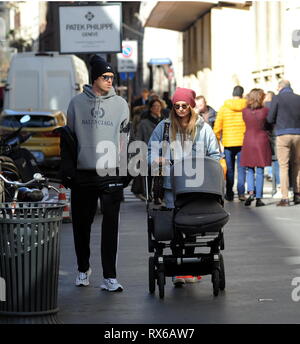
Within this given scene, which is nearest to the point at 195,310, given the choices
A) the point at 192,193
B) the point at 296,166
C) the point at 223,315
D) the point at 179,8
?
the point at 223,315

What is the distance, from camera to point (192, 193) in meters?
9.35

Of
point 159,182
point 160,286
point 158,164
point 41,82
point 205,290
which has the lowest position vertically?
point 205,290

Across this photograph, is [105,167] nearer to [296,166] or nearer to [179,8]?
[296,166]

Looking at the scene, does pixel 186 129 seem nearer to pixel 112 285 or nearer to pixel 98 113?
pixel 98 113

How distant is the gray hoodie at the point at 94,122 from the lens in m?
9.87

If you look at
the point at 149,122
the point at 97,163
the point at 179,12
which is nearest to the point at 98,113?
the point at 97,163

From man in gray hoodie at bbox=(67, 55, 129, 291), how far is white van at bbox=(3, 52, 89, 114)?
21.8 m

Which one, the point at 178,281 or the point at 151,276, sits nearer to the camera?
the point at 151,276

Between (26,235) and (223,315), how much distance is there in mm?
1536

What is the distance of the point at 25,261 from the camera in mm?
8086

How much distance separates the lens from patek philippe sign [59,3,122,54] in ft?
107

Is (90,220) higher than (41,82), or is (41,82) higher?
(41,82)

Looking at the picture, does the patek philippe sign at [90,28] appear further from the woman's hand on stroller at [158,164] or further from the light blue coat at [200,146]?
the woman's hand on stroller at [158,164]

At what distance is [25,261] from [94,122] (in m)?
2.13
